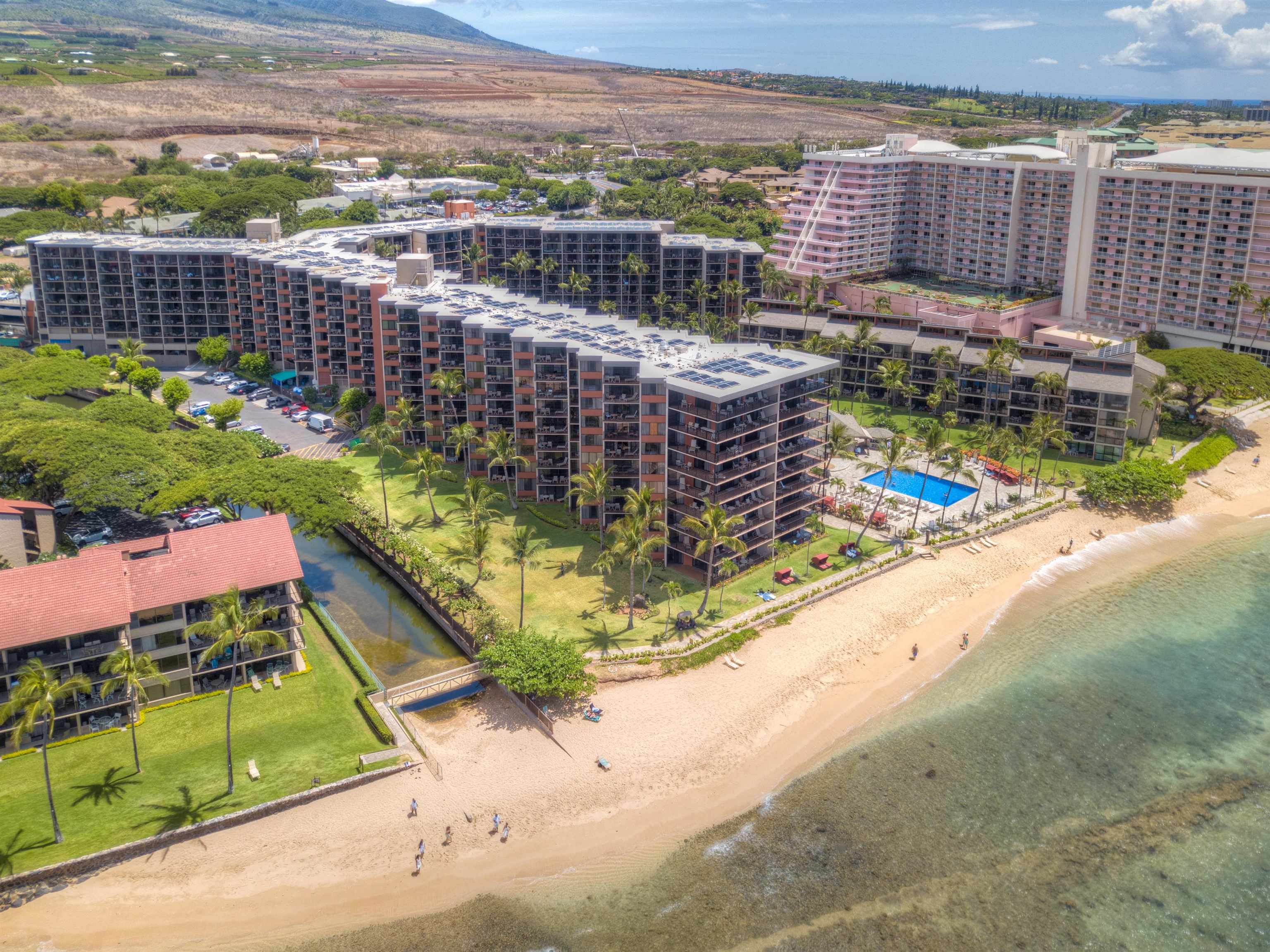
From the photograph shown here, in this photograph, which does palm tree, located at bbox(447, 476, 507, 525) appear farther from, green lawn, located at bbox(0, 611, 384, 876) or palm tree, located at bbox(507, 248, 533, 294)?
palm tree, located at bbox(507, 248, 533, 294)

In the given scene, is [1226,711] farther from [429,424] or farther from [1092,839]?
[429,424]

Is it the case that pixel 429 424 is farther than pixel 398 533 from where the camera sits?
Yes

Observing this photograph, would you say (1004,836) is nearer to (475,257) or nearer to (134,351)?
(134,351)

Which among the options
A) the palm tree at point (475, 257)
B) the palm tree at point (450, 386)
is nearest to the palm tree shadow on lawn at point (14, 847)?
the palm tree at point (450, 386)

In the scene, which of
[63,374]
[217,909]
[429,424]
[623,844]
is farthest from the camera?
[63,374]

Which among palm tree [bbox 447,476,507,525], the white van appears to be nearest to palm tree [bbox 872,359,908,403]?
palm tree [bbox 447,476,507,525]

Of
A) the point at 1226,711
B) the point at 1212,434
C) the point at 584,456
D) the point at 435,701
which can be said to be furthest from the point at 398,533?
the point at 1212,434
